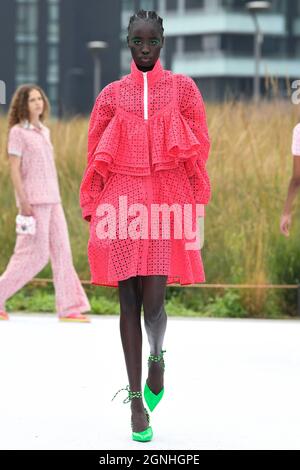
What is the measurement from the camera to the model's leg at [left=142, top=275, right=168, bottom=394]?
19.4 feet

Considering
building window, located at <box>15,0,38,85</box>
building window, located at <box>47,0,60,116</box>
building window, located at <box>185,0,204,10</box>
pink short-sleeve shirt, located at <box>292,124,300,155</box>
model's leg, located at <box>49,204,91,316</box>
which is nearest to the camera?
pink short-sleeve shirt, located at <box>292,124,300,155</box>

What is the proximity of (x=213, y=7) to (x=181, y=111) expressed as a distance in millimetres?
86275

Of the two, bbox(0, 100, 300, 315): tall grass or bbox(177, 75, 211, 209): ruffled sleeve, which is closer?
bbox(177, 75, 211, 209): ruffled sleeve

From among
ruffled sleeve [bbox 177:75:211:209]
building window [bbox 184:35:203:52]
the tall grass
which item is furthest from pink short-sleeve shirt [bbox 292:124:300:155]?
building window [bbox 184:35:203:52]

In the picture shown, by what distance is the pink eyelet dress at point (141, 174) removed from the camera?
5.84m

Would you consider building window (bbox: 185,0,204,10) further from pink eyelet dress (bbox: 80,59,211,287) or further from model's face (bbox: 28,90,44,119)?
pink eyelet dress (bbox: 80,59,211,287)

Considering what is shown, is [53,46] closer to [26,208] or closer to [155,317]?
[26,208]

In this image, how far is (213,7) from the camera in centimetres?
9112

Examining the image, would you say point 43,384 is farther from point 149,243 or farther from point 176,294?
point 176,294

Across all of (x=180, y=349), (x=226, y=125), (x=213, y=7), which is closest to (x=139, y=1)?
(x=213, y=7)

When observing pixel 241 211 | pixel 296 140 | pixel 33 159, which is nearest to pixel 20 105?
pixel 33 159

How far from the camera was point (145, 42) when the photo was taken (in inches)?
232

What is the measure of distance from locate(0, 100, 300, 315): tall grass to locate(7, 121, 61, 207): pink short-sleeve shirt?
5.92ft

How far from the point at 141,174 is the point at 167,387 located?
178 cm
